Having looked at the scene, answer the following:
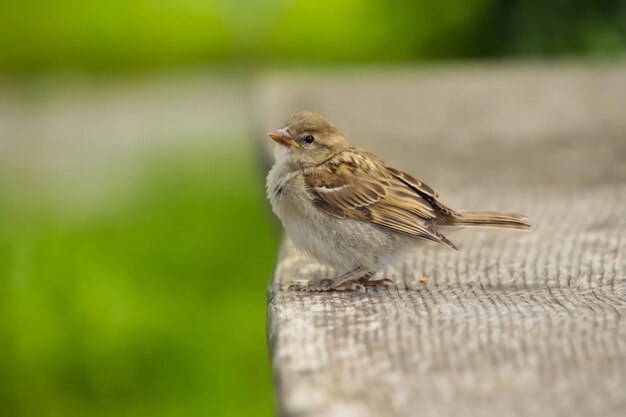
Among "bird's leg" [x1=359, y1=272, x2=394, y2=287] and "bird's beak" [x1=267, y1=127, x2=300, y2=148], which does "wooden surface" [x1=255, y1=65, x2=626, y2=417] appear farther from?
"bird's beak" [x1=267, y1=127, x2=300, y2=148]

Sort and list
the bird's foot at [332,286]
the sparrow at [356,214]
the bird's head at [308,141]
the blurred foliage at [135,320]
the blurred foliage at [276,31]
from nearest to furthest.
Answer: the bird's foot at [332,286] < the sparrow at [356,214] < the bird's head at [308,141] < the blurred foliage at [135,320] < the blurred foliage at [276,31]

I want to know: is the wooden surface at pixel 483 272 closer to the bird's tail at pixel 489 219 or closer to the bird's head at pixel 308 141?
the bird's tail at pixel 489 219

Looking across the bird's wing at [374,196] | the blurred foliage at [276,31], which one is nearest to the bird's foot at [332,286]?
the bird's wing at [374,196]

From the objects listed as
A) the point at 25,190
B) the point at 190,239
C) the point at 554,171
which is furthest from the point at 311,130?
the point at 25,190

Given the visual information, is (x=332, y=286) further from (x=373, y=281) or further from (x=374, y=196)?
(x=374, y=196)

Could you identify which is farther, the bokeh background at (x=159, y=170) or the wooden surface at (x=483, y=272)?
the bokeh background at (x=159, y=170)

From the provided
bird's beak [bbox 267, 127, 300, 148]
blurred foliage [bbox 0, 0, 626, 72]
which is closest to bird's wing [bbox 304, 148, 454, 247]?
bird's beak [bbox 267, 127, 300, 148]

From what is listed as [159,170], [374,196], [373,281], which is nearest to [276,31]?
[159,170]
